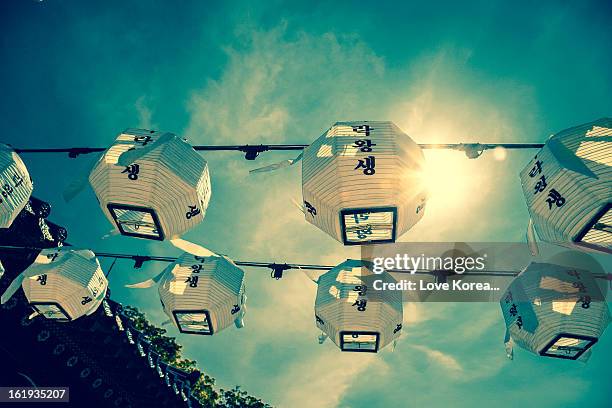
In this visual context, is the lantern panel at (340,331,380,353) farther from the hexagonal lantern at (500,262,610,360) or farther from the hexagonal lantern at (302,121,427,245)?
the hexagonal lantern at (500,262,610,360)

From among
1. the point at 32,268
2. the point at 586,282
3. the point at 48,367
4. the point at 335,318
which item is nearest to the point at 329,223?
the point at 335,318

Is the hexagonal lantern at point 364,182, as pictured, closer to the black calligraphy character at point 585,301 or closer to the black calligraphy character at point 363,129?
the black calligraphy character at point 363,129

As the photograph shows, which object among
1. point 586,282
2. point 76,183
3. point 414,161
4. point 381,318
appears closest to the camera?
point 414,161

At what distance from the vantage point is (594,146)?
298 centimetres

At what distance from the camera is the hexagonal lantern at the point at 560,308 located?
4.18 metres

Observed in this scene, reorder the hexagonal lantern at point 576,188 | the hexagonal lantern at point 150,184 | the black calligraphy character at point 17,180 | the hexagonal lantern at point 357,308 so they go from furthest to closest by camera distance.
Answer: the hexagonal lantern at point 357,308 < the black calligraphy character at point 17,180 < the hexagonal lantern at point 150,184 < the hexagonal lantern at point 576,188

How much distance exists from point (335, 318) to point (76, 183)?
381 centimetres

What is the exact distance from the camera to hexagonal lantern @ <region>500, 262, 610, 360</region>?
4.18m

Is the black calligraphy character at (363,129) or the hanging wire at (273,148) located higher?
the hanging wire at (273,148)

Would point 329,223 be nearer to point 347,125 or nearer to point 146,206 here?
point 347,125

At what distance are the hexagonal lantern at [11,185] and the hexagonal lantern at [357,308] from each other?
4411mm

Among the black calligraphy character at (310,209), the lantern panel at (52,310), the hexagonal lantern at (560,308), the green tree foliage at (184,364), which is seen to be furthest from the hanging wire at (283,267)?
the green tree foliage at (184,364)

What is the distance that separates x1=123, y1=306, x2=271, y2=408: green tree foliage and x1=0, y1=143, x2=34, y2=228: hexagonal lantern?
12748mm

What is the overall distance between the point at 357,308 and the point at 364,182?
2286 millimetres
